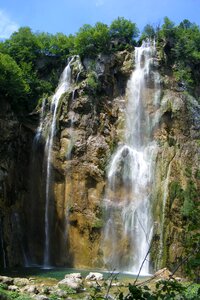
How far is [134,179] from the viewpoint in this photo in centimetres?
2742

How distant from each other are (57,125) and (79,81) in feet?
14.5

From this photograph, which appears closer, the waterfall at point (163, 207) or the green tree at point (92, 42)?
the waterfall at point (163, 207)

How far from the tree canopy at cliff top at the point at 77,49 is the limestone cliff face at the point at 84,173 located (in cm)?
227

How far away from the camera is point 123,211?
2641cm

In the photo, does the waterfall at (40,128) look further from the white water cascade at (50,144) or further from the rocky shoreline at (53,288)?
the rocky shoreline at (53,288)

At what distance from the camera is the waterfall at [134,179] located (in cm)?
2541

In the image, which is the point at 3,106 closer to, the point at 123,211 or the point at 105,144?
the point at 105,144

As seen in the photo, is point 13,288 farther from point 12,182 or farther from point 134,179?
point 134,179

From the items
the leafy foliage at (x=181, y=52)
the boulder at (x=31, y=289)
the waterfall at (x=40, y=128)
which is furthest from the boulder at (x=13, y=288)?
the leafy foliage at (x=181, y=52)

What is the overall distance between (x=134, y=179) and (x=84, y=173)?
3357mm

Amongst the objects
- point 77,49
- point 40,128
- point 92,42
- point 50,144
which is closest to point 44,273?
point 50,144

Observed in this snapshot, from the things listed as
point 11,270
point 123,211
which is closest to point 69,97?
point 123,211

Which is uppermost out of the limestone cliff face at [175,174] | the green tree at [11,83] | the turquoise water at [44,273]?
the green tree at [11,83]

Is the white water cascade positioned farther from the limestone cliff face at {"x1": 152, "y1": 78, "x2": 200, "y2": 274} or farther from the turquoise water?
the limestone cliff face at {"x1": 152, "y1": 78, "x2": 200, "y2": 274}
